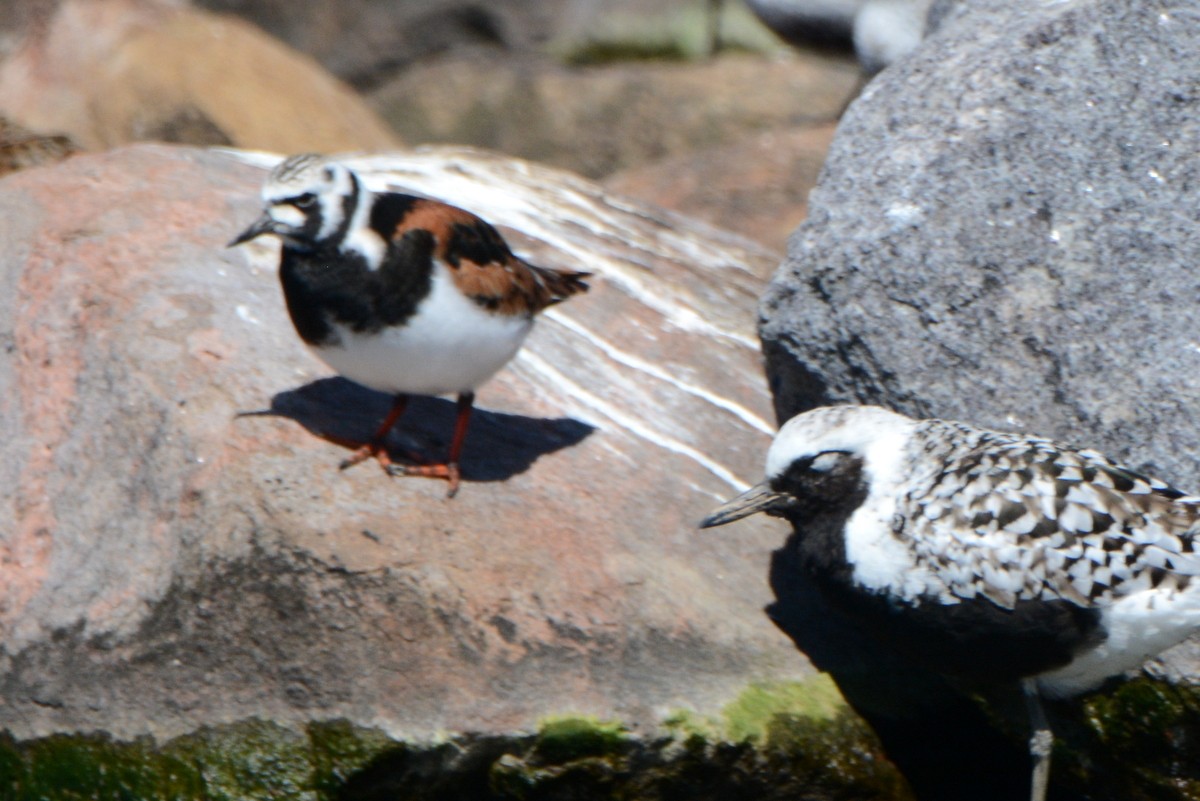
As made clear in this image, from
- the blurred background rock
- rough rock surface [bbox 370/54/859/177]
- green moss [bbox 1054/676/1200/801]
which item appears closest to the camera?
green moss [bbox 1054/676/1200/801]

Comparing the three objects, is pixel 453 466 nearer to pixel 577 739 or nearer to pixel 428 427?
pixel 428 427

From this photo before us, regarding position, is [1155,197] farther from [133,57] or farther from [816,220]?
[133,57]

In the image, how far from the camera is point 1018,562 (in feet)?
Answer: 17.1

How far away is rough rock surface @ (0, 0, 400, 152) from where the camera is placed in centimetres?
1069

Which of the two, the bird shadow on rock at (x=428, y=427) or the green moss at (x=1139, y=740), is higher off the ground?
the green moss at (x=1139, y=740)

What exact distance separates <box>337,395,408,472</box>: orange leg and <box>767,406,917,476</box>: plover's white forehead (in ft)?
5.29

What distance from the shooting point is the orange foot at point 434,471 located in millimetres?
5871

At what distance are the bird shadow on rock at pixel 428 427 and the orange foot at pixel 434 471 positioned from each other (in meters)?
0.09

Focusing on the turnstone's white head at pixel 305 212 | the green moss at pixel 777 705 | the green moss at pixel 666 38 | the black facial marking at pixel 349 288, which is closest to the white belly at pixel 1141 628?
the green moss at pixel 777 705

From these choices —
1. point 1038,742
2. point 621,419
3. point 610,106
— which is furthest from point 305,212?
point 610,106

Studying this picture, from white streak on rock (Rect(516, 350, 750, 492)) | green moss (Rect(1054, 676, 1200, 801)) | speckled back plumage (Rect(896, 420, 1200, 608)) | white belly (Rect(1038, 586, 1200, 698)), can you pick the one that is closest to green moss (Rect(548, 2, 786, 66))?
white streak on rock (Rect(516, 350, 750, 492))

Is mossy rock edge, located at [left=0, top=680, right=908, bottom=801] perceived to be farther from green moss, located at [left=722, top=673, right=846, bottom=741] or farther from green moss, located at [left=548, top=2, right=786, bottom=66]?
green moss, located at [left=548, top=2, right=786, bottom=66]

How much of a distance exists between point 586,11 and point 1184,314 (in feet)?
38.8

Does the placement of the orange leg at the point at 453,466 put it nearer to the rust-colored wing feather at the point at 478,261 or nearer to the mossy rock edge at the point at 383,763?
the rust-colored wing feather at the point at 478,261
